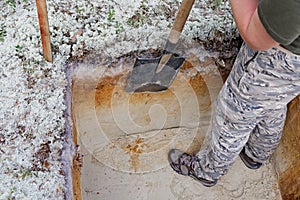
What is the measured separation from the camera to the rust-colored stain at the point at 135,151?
87.0 inches

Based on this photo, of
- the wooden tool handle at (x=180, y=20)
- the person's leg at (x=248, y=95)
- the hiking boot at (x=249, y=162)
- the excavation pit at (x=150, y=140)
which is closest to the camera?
the person's leg at (x=248, y=95)

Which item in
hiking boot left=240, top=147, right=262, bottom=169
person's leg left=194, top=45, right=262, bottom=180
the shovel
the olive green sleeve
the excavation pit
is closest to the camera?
the olive green sleeve

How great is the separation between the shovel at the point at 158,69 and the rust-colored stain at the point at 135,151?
1.15 feet

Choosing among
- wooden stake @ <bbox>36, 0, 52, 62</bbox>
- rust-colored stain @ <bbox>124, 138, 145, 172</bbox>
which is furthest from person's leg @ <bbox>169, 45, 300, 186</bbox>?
wooden stake @ <bbox>36, 0, 52, 62</bbox>

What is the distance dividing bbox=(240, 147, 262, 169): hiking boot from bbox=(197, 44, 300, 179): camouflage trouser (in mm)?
164

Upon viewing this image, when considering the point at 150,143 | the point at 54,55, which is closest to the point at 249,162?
the point at 150,143

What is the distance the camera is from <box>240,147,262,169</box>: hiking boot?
2.18m

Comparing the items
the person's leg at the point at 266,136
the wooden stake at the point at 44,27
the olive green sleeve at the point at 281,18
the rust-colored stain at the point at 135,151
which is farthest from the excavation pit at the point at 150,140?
the olive green sleeve at the point at 281,18

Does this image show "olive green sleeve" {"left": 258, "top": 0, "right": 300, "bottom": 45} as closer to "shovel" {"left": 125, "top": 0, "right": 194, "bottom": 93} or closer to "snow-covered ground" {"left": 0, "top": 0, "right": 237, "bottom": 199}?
"shovel" {"left": 125, "top": 0, "right": 194, "bottom": 93}

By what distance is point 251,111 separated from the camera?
1.56 m

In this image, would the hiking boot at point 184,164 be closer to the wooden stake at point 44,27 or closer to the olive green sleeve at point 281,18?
the wooden stake at point 44,27

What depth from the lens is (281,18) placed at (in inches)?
41.1

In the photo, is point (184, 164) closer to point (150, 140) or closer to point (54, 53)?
point (150, 140)

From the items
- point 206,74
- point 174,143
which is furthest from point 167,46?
point 174,143
